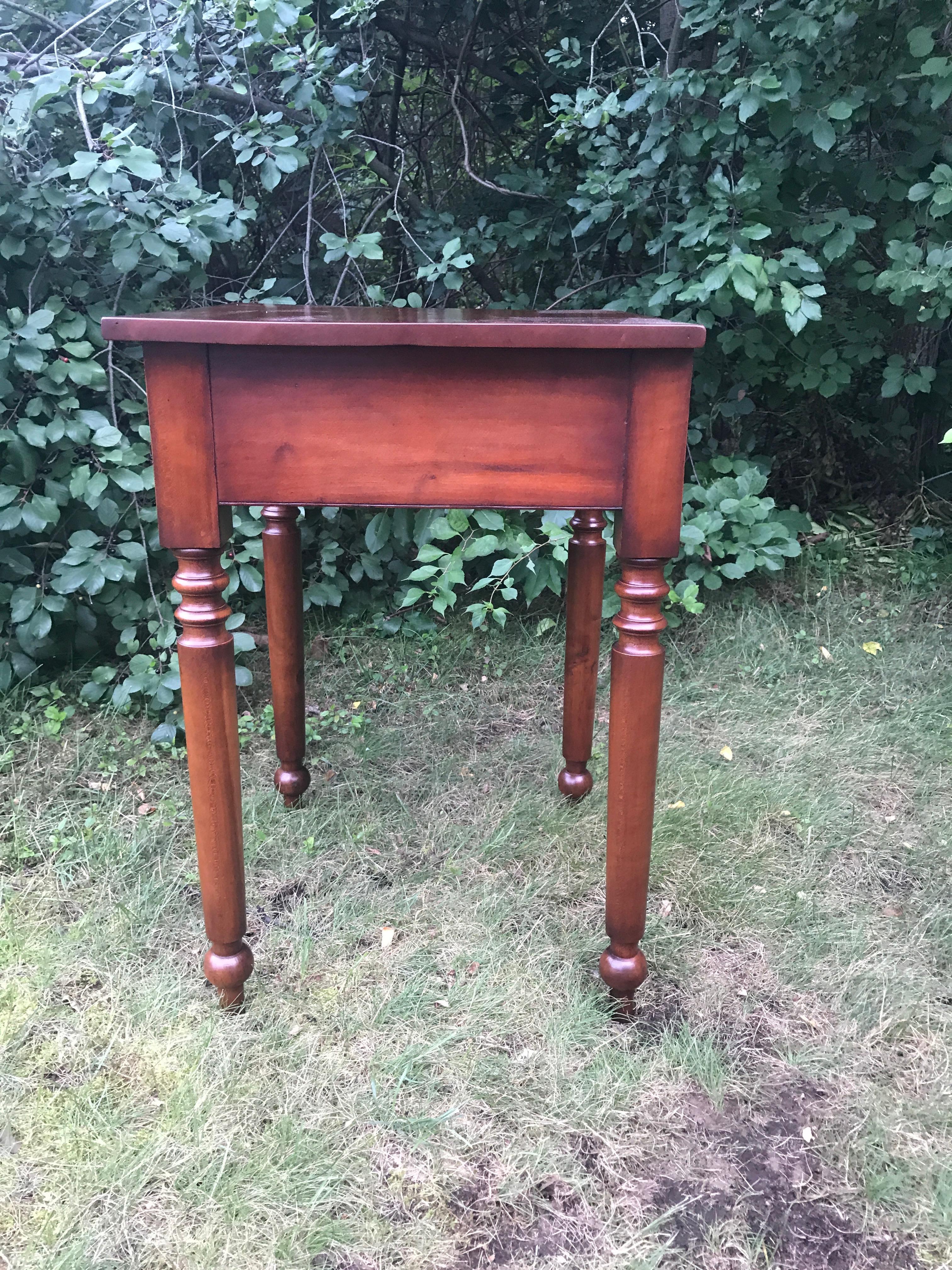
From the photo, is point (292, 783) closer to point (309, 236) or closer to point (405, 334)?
point (405, 334)

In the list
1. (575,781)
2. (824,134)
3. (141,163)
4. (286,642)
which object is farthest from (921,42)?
(286,642)

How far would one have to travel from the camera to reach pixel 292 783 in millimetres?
1670

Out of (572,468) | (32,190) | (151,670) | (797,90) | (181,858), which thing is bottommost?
(181,858)

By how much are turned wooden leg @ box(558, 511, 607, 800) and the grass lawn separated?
0.10 metres

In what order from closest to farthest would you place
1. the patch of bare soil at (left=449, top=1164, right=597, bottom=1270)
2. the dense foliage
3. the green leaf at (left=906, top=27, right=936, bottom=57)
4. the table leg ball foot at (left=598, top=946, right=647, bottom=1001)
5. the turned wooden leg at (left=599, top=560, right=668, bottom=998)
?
1. the patch of bare soil at (left=449, top=1164, right=597, bottom=1270)
2. the turned wooden leg at (left=599, top=560, right=668, bottom=998)
3. the table leg ball foot at (left=598, top=946, right=647, bottom=1001)
4. the dense foliage
5. the green leaf at (left=906, top=27, right=936, bottom=57)

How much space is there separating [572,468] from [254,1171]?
34.7 inches

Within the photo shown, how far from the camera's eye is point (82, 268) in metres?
1.91

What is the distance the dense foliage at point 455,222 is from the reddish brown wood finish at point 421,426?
927 millimetres

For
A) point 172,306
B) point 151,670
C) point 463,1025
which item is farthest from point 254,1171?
point 172,306

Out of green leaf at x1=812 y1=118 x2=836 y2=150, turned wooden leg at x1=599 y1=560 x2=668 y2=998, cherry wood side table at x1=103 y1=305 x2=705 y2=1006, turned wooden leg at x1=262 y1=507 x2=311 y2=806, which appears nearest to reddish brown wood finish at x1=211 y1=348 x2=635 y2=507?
cherry wood side table at x1=103 y1=305 x2=705 y2=1006

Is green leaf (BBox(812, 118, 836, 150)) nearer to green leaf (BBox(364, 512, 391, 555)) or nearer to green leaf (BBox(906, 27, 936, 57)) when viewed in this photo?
green leaf (BBox(906, 27, 936, 57))

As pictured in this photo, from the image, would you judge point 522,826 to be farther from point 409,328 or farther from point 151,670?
point 409,328

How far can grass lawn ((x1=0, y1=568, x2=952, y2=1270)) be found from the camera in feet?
3.01

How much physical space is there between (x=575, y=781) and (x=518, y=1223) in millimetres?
869
